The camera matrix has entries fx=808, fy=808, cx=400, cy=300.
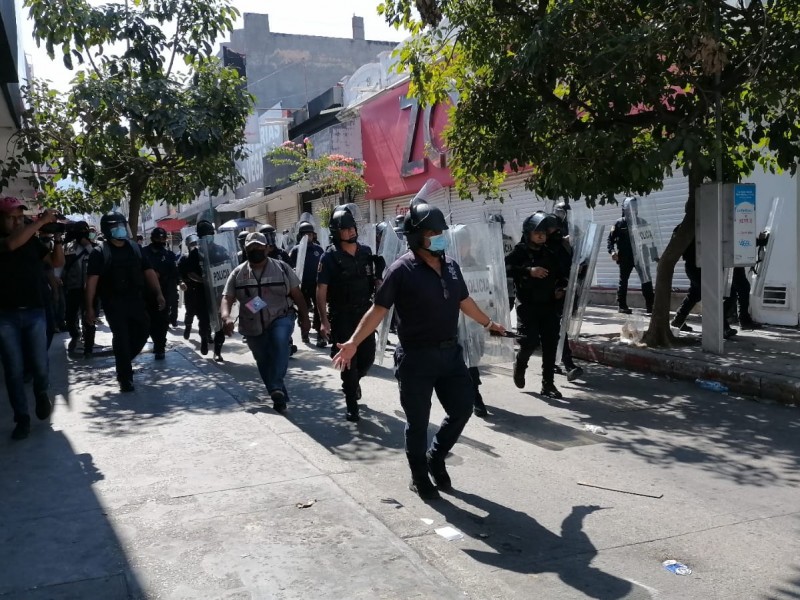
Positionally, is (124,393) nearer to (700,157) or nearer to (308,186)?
(700,157)

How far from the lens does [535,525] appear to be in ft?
14.1

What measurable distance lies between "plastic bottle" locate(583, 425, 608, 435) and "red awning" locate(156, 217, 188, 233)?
148 feet

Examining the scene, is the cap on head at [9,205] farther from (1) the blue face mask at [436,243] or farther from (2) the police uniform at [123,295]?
(1) the blue face mask at [436,243]

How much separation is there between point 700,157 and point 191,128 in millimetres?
5786

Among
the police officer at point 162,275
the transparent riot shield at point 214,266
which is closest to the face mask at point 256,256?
the police officer at point 162,275

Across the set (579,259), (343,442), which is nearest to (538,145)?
(579,259)

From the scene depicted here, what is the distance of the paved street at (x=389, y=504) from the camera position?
Answer: 3551mm

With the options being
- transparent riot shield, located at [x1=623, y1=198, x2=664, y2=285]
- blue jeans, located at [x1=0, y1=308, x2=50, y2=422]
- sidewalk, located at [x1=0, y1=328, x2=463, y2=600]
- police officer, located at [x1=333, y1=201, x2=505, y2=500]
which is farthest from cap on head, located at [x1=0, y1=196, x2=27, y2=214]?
transparent riot shield, located at [x1=623, y1=198, x2=664, y2=285]

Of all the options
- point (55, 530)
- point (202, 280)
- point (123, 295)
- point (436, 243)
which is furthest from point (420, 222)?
point (202, 280)

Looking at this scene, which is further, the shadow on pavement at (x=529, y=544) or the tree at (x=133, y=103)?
the tree at (x=133, y=103)

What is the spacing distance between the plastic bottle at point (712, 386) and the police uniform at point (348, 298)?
3.50 metres

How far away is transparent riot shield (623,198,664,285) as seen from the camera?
1091 centimetres

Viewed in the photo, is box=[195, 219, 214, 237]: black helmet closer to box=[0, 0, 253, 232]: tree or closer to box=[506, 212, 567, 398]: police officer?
box=[0, 0, 253, 232]: tree

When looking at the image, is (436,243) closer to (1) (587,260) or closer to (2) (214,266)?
(1) (587,260)
